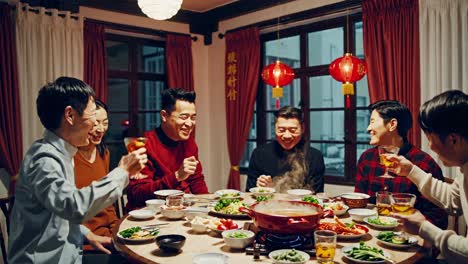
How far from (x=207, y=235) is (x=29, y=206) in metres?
0.77

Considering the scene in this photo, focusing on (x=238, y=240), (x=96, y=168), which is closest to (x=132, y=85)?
(x=96, y=168)

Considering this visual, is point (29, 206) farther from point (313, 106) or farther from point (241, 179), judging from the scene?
point (241, 179)

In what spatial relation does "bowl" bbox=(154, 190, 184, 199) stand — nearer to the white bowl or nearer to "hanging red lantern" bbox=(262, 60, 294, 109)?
the white bowl

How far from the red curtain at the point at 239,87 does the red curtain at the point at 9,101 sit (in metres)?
2.56

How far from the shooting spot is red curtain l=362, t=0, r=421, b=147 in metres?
3.56

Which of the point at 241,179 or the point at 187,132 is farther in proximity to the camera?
the point at 241,179

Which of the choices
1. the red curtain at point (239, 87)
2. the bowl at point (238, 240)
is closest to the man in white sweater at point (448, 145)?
the bowl at point (238, 240)

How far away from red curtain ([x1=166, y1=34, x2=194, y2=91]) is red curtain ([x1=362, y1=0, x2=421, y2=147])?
244cm

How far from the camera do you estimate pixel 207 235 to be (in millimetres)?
1853

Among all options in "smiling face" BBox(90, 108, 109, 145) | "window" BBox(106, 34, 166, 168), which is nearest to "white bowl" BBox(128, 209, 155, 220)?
"smiling face" BBox(90, 108, 109, 145)

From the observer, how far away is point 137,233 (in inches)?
71.1

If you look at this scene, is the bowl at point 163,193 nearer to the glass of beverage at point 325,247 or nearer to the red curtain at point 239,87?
the glass of beverage at point 325,247

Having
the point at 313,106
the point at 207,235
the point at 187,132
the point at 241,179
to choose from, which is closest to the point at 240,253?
the point at 207,235

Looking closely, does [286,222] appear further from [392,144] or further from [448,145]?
[392,144]
